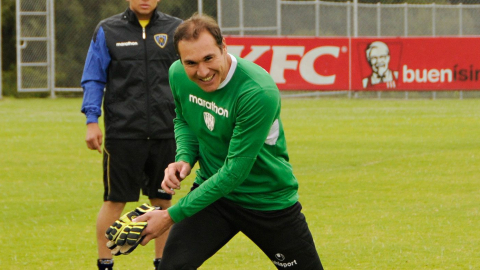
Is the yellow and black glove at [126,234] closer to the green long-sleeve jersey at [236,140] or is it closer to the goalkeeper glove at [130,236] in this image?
the goalkeeper glove at [130,236]

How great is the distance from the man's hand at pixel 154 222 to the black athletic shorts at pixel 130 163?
2.16m

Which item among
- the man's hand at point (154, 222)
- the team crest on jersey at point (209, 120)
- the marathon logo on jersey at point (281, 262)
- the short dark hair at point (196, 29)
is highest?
the short dark hair at point (196, 29)

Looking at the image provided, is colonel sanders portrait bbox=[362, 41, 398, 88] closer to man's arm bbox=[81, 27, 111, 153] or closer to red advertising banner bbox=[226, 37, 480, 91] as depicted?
red advertising banner bbox=[226, 37, 480, 91]

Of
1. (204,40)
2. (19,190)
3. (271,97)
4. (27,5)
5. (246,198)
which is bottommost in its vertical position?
(19,190)

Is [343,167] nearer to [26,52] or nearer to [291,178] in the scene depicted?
[291,178]

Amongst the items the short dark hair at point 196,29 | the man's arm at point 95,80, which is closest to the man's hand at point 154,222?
the short dark hair at point 196,29

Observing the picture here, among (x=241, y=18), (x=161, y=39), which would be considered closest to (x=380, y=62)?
(x=241, y=18)

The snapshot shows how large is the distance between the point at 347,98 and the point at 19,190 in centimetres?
1607

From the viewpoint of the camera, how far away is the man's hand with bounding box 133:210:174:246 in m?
3.84

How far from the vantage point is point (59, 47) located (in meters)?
28.8

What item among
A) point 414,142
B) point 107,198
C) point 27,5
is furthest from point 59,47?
point 107,198

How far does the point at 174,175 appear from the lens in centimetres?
413

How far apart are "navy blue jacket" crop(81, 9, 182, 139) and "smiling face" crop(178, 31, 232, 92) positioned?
6.90ft

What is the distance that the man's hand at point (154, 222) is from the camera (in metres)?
3.84
